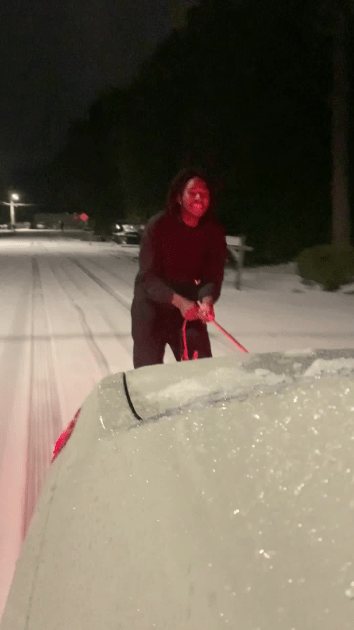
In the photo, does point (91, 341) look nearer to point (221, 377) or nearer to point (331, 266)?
point (221, 377)

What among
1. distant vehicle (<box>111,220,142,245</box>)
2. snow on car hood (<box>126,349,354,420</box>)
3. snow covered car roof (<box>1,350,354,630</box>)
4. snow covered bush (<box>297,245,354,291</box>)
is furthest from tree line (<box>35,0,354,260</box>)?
snow covered car roof (<box>1,350,354,630</box>)

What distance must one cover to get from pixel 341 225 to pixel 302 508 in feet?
54.7

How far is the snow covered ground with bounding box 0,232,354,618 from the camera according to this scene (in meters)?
3.71

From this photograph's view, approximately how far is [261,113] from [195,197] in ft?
51.1

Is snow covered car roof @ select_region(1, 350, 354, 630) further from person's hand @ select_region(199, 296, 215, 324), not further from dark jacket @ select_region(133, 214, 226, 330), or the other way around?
dark jacket @ select_region(133, 214, 226, 330)

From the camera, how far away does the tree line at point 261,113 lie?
16016mm

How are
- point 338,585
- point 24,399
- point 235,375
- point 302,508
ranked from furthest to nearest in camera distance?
point 24,399, point 235,375, point 302,508, point 338,585

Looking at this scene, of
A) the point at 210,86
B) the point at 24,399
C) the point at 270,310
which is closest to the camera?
the point at 24,399

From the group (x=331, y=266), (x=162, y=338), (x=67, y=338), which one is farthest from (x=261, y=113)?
(x=162, y=338)

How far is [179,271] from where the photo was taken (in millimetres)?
3471

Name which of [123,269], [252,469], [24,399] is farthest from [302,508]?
[123,269]

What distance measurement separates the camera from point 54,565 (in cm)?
153

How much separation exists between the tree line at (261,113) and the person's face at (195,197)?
39.7 ft

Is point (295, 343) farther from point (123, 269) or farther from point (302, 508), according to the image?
point (123, 269)
